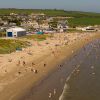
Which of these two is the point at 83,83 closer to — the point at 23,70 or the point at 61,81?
the point at 61,81

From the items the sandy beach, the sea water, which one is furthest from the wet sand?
the sandy beach

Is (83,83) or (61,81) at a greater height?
(83,83)

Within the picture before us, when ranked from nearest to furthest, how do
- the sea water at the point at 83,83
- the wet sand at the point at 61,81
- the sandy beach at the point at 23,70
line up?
the wet sand at the point at 61,81, the sea water at the point at 83,83, the sandy beach at the point at 23,70

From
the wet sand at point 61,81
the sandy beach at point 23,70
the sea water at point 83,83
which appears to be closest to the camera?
the wet sand at point 61,81

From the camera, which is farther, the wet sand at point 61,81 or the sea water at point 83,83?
the sea water at point 83,83

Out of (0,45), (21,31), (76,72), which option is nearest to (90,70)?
(76,72)

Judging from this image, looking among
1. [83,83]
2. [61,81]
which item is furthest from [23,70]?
[83,83]

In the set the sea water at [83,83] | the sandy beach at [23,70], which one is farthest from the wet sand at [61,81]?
the sandy beach at [23,70]

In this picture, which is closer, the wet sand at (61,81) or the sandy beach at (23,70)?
the wet sand at (61,81)

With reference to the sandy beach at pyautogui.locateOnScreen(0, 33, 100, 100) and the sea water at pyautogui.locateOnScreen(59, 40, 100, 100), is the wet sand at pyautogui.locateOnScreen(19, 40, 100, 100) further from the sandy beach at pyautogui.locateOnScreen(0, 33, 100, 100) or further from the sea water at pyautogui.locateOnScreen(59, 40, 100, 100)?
the sandy beach at pyautogui.locateOnScreen(0, 33, 100, 100)

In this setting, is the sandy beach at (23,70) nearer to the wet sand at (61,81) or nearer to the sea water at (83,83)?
the wet sand at (61,81)

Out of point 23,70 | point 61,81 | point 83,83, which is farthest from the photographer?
point 23,70
